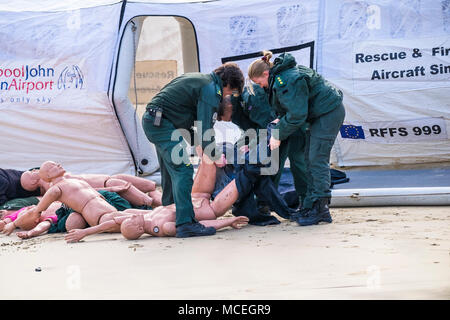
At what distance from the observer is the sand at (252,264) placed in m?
2.92

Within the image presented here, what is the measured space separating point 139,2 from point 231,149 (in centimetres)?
344

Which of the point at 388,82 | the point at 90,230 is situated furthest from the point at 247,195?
the point at 388,82

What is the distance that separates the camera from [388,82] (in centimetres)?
754

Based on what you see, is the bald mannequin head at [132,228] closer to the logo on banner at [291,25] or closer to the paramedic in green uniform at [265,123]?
the paramedic in green uniform at [265,123]

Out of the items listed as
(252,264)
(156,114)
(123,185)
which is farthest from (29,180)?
(252,264)

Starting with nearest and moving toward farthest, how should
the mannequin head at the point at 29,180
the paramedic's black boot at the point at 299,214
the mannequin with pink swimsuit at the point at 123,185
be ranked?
the paramedic's black boot at the point at 299,214 → the mannequin with pink swimsuit at the point at 123,185 → the mannequin head at the point at 29,180

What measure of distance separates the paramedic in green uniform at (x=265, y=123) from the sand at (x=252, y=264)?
0.42m

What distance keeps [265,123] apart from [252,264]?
6.16 ft

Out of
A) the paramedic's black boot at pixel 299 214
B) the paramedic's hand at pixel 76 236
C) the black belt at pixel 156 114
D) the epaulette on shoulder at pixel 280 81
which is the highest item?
the epaulette on shoulder at pixel 280 81

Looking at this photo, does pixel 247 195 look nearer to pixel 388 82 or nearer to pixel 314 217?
pixel 314 217

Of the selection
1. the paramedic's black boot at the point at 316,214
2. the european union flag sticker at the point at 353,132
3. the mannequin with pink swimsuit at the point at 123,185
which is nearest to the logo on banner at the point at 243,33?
the european union flag sticker at the point at 353,132

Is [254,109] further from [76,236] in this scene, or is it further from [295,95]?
[76,236]

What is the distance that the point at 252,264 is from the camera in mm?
3518
